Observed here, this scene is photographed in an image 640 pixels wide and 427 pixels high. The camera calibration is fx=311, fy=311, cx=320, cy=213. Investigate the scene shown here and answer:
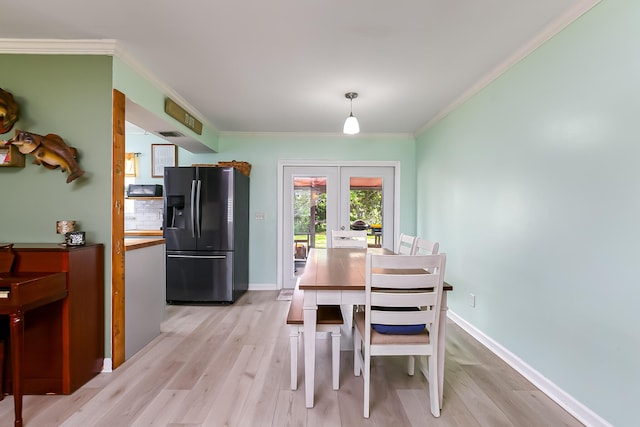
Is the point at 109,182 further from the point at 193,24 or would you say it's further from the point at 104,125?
the point at 193,24

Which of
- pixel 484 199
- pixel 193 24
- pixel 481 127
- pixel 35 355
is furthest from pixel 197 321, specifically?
pixel 481 127

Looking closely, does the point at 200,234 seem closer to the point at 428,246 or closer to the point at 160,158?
the point at 160,158

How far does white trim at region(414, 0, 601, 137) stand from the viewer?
5.80 ft

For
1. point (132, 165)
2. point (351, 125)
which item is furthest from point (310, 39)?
point (132, 165)

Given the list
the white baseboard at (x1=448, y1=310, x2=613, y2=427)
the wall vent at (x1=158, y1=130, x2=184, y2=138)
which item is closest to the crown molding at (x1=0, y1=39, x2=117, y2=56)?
the wall vent at (x1=158, y1=130, x2=184, y2=138)

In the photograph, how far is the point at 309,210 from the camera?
472cm

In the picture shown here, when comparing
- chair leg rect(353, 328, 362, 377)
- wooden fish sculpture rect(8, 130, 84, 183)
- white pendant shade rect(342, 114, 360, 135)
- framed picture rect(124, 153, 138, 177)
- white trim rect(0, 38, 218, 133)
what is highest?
white trim rect(0, 38, 218, 133)

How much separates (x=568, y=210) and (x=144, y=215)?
188 inches

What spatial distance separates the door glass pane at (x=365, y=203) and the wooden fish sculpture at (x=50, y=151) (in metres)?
3.36

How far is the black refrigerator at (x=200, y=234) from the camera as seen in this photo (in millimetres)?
3814

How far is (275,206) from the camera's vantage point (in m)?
4.60

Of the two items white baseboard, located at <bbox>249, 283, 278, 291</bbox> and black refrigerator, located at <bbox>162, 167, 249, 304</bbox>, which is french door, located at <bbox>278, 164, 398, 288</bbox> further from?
black refrigerator, located at <bbox>162, 167, 249, 304</bbox>

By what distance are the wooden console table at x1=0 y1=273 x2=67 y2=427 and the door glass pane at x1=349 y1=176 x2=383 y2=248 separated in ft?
11.9

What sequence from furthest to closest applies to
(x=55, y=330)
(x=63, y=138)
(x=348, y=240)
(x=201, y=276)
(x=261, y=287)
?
(x=261, y=287), (x=201, y=276), (x=348, y=240), (x=63, y=138), (x=55, y=330)
